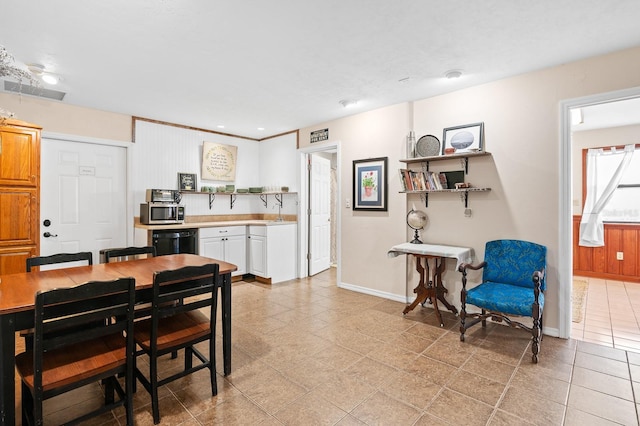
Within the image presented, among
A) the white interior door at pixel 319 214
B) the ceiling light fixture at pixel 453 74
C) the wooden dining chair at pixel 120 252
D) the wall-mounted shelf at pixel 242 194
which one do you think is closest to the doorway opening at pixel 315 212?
the white interior door at pixel 319 214

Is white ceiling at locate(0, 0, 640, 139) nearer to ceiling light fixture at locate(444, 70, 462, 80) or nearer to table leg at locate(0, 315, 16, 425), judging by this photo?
ceiling light fixture at locate(444, 70, 462, 80)

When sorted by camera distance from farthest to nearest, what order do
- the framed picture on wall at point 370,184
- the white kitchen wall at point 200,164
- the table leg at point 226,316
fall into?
the white kitchen wall at point 200,164, the framed picture on wall at point 370,184, the table leg at point 226,316

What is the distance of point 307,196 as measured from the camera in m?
5.51

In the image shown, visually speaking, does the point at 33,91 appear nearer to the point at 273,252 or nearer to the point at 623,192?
the point at 273,252

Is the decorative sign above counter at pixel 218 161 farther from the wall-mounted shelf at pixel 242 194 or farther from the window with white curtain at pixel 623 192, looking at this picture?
the window with white curtain at pixel 623 192

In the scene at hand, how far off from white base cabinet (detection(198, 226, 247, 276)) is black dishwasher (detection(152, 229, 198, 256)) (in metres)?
0.10

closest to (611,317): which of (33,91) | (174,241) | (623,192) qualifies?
(623,192)

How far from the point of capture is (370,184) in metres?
4.44

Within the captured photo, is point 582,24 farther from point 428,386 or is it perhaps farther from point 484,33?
point 428,386

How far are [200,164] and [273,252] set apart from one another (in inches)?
78.1

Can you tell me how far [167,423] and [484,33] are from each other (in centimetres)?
345

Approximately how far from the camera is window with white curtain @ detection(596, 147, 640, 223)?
200 inches

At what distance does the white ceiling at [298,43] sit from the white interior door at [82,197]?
2.57 ft

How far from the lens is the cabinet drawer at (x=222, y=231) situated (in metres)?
4.79
